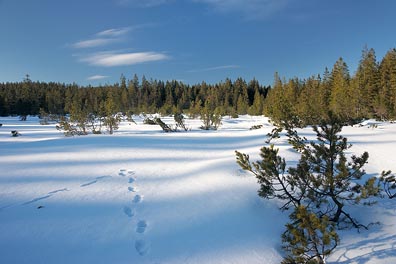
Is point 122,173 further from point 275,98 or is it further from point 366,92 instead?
point 366,92

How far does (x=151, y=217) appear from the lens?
4652 millimetres

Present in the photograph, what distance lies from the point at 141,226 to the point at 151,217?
11.5 inches

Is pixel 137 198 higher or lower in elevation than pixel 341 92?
lower

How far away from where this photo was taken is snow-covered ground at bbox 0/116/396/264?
12.1ft

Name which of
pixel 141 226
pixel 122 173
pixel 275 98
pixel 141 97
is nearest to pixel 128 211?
pixel 141 226

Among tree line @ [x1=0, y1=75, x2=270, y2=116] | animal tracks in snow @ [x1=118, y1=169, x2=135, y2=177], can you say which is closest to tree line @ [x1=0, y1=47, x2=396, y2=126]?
tree line @ [x1=0, y1=75, x2=270, y2=116]

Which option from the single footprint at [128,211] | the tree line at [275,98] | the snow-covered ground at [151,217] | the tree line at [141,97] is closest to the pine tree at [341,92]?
the tree line at [275,98]

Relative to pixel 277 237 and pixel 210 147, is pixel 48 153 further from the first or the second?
pixel 277 237

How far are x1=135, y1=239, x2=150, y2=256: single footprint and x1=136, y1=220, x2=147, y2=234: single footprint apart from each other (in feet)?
0.83

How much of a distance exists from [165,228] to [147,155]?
5382 mm

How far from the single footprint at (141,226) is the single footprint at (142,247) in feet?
0.83

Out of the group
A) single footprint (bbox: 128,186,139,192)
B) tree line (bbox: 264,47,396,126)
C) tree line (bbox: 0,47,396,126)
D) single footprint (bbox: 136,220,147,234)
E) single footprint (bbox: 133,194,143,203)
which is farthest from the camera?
tree line (bbox: 264,47,396,126)

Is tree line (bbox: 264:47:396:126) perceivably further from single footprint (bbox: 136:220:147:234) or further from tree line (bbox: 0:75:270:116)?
single footprint (bbox: 136:220:147:234)

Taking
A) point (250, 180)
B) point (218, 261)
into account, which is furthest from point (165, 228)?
point (250, 180)
